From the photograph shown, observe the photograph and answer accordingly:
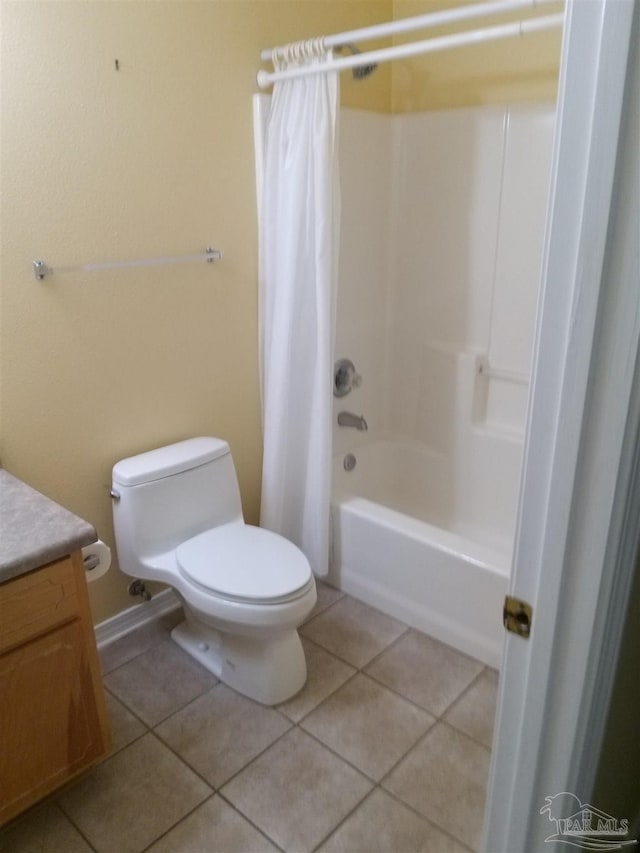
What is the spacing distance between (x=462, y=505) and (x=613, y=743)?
5.97 feet

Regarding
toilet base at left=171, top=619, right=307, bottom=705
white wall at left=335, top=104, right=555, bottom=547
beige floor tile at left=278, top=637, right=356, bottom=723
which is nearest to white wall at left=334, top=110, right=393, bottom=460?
white wall at left=335, top=104, right=555, bottom=547

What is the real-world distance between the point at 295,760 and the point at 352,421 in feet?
4.51

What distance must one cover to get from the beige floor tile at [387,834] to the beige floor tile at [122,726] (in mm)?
644

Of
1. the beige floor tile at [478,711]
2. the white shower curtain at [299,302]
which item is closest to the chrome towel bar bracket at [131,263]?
the white shower curtain at [299,302]

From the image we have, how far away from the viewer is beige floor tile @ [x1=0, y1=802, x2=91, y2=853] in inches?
61.5

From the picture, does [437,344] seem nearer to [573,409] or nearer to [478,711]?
[478,711]

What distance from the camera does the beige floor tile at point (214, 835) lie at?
1557 millimetres

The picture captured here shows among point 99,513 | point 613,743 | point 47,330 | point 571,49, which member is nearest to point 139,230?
point 47,330

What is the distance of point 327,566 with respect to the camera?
8.10ft

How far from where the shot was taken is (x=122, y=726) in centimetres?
191

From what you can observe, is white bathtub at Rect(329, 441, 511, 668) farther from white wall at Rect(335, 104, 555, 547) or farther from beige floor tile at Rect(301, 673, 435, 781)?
beige floor tile at Rect(301, 673, 435, 781)

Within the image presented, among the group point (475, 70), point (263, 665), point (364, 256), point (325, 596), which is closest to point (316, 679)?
point (263, 665)

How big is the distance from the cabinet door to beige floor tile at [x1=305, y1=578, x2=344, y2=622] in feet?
3.29

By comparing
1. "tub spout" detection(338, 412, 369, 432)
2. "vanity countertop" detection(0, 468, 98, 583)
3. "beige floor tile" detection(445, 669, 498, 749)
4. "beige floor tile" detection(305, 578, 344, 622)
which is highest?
"vanity countertop" detection(0, 468, 98, 583)
